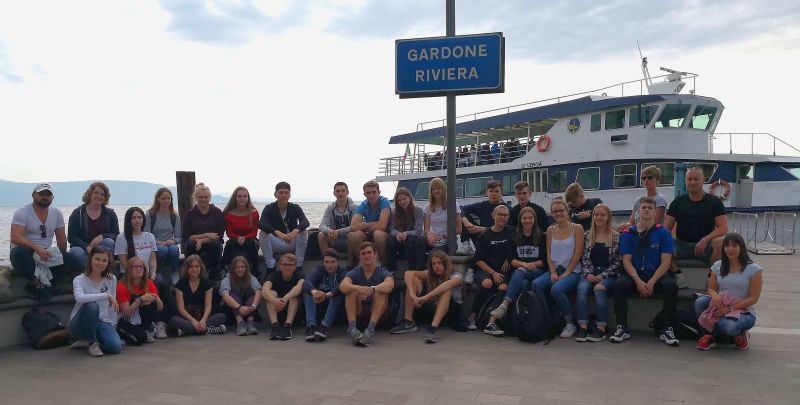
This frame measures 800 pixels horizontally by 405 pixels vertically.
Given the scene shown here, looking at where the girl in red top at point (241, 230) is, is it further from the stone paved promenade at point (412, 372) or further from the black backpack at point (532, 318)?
the black backpack at point (532, 318)

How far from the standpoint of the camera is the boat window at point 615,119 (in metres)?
19.9

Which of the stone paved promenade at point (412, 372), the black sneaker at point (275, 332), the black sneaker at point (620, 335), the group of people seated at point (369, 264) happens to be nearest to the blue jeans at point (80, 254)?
the group of people seated at point (369, 264)

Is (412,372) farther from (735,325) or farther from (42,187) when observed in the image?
(42,187)

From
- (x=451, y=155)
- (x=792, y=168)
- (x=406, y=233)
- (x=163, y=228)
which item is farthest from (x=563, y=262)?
(x=792, y=168)

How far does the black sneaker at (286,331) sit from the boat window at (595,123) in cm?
1597

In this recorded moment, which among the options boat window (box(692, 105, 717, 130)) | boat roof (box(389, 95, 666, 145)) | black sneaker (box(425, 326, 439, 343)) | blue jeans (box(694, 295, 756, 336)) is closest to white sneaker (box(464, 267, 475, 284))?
black sneaker (box(425, 326, 439, 343))

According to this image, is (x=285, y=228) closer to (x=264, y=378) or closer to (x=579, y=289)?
(x=264, y=378)

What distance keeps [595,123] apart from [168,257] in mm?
16281

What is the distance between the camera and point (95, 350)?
6.24 meters

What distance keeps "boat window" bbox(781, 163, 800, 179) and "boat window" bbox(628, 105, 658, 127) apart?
4.09 m

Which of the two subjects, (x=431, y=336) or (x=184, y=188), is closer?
(x=431, y=336)

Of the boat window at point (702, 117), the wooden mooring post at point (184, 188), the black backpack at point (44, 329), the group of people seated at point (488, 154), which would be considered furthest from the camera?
the group of people seated at point (488, 154)

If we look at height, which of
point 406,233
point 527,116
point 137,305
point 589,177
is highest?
point 527,116

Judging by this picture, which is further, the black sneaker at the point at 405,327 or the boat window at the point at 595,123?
the boat window at the point at 595,123
